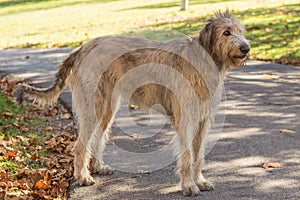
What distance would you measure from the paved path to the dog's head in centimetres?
146

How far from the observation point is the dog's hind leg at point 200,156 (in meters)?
5.60

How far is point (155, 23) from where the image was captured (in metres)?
20.0

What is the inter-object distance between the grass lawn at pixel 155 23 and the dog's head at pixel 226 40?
800 centimetres

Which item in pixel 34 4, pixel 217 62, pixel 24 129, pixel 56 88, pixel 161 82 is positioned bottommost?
pixel 24 129

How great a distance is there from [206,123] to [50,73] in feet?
25.1

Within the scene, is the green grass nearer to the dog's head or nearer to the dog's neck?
the dog's neck

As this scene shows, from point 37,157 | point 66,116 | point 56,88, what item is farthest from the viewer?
point 66,116

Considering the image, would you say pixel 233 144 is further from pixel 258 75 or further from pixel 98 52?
pixel 258 75

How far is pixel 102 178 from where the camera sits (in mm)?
6102

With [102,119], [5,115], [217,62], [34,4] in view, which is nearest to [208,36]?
[217,62]

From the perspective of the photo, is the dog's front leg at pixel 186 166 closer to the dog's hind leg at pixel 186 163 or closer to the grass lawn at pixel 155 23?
the dog's hind leg at pixel 186 163

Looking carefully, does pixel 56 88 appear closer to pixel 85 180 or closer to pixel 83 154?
pixel 83 154

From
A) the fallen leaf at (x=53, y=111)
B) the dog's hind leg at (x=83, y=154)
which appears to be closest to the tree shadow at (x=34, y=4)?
the fallen leaf at (x=53, y=111)

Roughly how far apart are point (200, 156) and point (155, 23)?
14.7 metres
